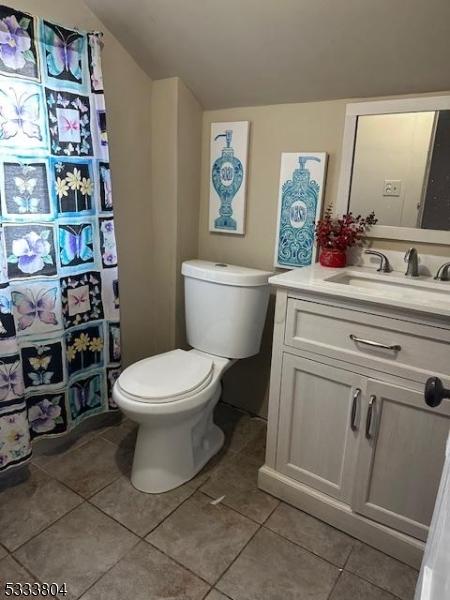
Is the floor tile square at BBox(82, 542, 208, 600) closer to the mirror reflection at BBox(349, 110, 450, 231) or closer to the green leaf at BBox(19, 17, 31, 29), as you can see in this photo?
the mirror reflection at BBox(349, 110, 450, 231)

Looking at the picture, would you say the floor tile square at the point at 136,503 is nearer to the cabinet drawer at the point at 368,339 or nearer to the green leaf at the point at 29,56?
the cabinet drawer at the point at 368,339

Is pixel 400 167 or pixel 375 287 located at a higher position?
pixel 400 167

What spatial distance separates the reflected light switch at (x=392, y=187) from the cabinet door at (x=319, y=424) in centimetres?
75

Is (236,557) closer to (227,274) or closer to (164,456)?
(164,456)

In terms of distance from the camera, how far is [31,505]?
5.18ft

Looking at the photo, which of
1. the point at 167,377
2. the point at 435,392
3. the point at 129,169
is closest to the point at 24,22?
the point at 129,169

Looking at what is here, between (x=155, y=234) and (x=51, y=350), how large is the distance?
790 millimetres

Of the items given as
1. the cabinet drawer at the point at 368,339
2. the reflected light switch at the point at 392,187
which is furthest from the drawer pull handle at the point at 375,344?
the reflected light switch at the point at 392,187

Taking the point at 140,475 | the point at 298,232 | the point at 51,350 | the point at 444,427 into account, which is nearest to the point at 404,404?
the point at 444,427

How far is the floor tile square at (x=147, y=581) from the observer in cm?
125

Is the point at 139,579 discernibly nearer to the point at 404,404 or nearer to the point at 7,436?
the point at 7,436

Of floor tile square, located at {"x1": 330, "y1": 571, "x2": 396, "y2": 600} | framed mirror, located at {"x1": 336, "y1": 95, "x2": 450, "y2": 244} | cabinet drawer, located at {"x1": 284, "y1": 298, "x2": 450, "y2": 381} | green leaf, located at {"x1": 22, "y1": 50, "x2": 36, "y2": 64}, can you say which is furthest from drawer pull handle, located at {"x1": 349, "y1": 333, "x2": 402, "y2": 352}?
green leaf, located at {"x1": 22, "y1": 50, "x2": 36, "y2": 64}

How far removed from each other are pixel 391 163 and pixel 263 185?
1.89ft

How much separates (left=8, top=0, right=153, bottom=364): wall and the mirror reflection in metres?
1.00
